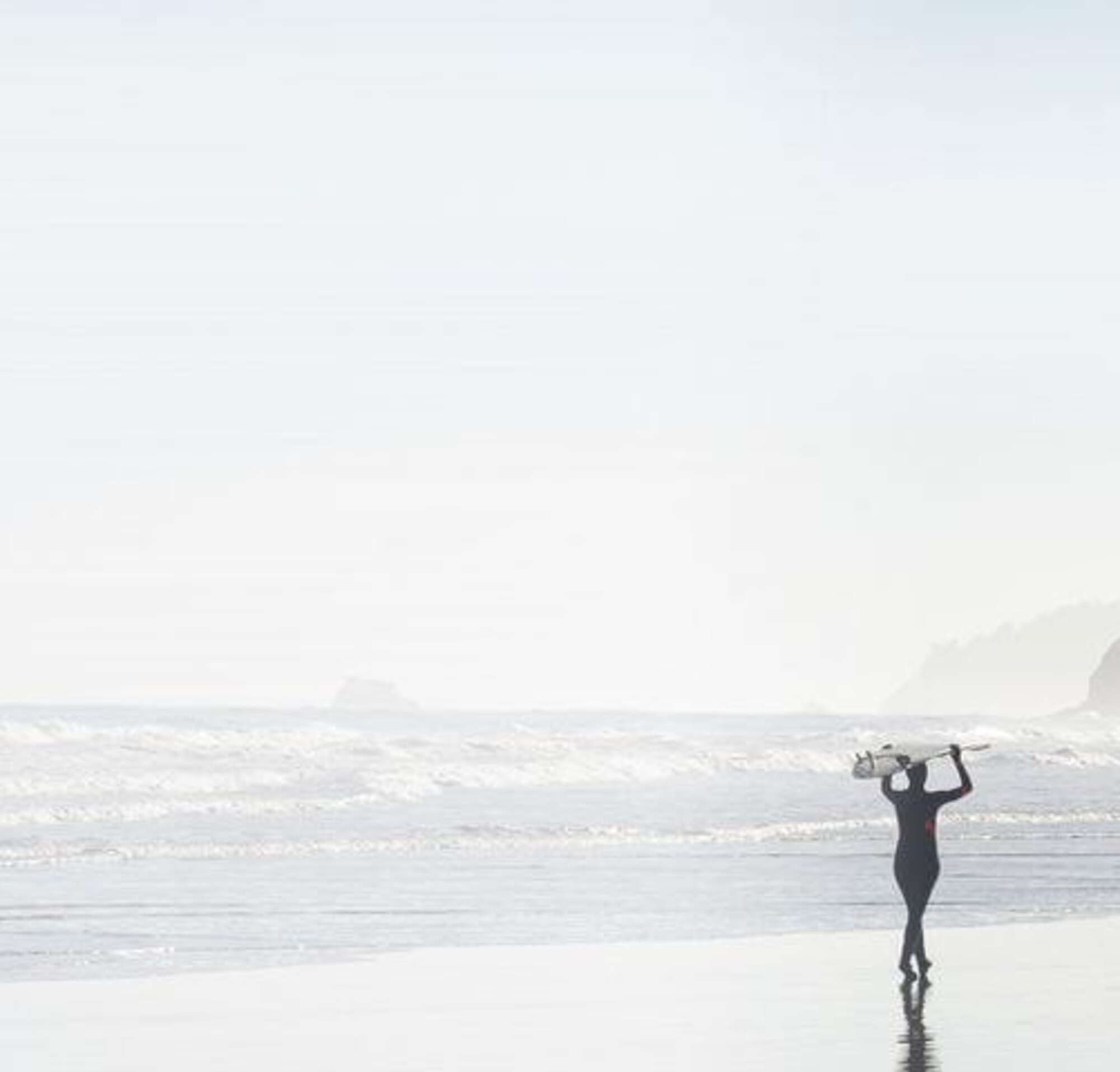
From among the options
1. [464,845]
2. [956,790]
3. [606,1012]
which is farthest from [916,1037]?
[464,845]

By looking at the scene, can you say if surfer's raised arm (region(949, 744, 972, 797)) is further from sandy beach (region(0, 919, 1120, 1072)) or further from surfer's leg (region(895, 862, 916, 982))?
sandy beach (region(0, 919, 1120, 1072))

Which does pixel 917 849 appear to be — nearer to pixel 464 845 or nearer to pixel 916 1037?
pixel 916 1037

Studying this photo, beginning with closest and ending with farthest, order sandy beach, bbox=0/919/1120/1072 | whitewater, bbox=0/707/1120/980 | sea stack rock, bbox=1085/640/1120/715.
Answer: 1. sandy beach, bbox=0/919/1120/1072
2. whitewater, bbox=0/707/1120/980
3. sea stack rock, bbox=1085/640/1120/715

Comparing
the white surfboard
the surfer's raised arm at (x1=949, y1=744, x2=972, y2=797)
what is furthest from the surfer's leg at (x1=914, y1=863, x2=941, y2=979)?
the white surfboard

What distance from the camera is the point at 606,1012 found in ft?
58.4

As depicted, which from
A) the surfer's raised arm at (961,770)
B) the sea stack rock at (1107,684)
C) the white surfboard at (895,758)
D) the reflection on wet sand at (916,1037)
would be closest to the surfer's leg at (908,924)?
the reflection on wet sand at (916,1037)

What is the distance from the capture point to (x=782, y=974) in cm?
2041

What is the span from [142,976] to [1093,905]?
35.9 ft

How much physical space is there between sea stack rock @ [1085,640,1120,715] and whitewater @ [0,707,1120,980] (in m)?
48.8

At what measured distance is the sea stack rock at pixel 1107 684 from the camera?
415 feet

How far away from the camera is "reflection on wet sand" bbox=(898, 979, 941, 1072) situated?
15.0 m

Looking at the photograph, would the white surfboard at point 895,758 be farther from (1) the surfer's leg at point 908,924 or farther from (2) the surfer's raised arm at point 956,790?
(1) the surfer's leg at point 908,924

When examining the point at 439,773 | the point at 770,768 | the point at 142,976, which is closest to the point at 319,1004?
the point at 142,976

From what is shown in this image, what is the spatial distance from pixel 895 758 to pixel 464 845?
18.0m
